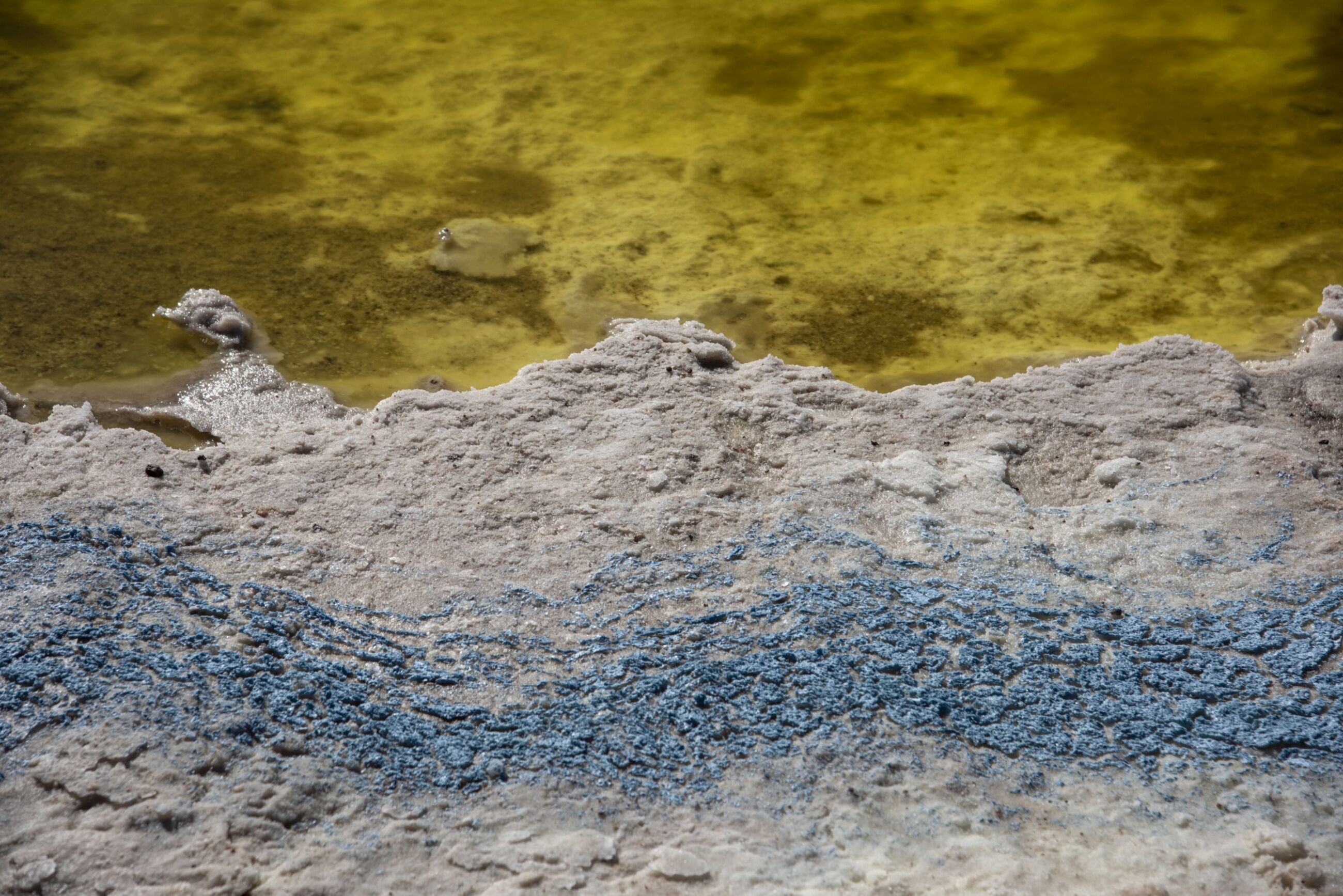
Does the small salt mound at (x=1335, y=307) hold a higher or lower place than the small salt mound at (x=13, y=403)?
higher

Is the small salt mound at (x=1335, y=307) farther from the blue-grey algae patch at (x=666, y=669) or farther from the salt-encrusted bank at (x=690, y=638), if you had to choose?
the blue-grey algae patch at (x=666, y=669)

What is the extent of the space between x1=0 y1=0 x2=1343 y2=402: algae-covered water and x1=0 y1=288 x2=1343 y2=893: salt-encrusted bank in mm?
493

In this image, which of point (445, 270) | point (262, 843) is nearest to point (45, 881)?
point (262, 843)

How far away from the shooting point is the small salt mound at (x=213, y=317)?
2518 millimetres

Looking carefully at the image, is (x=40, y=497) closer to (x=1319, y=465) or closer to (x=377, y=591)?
(x=377, y=591)

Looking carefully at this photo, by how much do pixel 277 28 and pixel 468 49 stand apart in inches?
24.7

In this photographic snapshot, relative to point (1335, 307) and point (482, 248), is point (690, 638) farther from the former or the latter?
point (1335, 307)

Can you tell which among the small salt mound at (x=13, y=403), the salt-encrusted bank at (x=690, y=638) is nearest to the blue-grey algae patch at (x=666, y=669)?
the salt-encrusted bank at (x=690, y=638)

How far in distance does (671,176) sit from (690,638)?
178 cm

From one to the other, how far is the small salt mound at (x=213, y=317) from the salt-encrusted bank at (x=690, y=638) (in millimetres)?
402

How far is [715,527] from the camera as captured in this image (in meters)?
1.82

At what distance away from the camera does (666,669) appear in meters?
1.58

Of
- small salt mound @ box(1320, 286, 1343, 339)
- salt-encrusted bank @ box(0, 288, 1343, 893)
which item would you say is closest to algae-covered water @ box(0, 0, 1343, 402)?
small salt mound @ box(1320, 286, 1343, 339)

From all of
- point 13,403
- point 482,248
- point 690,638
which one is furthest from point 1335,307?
point 13,403
